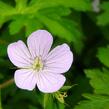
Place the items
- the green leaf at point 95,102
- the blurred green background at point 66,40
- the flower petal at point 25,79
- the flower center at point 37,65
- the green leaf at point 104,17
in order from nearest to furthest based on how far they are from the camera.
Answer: the flower petal at point 25,79 < the flower center at point 37,65 < the green leaf at point 95,102 < the blurred green background at point 66,40 < the green leaf at point 104,17

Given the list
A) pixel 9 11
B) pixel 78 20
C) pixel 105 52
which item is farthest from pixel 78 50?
pixel 9 11

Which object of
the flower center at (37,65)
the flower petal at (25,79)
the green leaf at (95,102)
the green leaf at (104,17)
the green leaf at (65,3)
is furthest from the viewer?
the green leaf at (104,17)

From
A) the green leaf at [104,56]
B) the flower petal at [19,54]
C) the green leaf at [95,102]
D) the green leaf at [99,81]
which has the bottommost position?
the green leaf at [95,102]

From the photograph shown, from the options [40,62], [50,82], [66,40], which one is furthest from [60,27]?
[50,82]

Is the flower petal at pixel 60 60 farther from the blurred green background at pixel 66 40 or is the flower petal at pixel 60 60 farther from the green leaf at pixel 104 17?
the green leaf at pixel 104 17

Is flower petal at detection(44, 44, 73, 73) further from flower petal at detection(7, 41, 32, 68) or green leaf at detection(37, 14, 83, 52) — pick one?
green leaf at detection(37, 14, 83, 52)

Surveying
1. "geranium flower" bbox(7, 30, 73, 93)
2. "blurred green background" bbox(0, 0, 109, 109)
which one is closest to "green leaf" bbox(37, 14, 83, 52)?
"blurred green background" bbox(0, 0, 109, 109)

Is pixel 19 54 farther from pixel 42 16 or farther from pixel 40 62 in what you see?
pixel 42 16

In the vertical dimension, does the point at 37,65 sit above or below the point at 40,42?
below

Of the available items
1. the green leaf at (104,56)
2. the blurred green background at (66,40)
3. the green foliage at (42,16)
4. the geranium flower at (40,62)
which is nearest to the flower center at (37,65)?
the geranium flower at (40,62)
